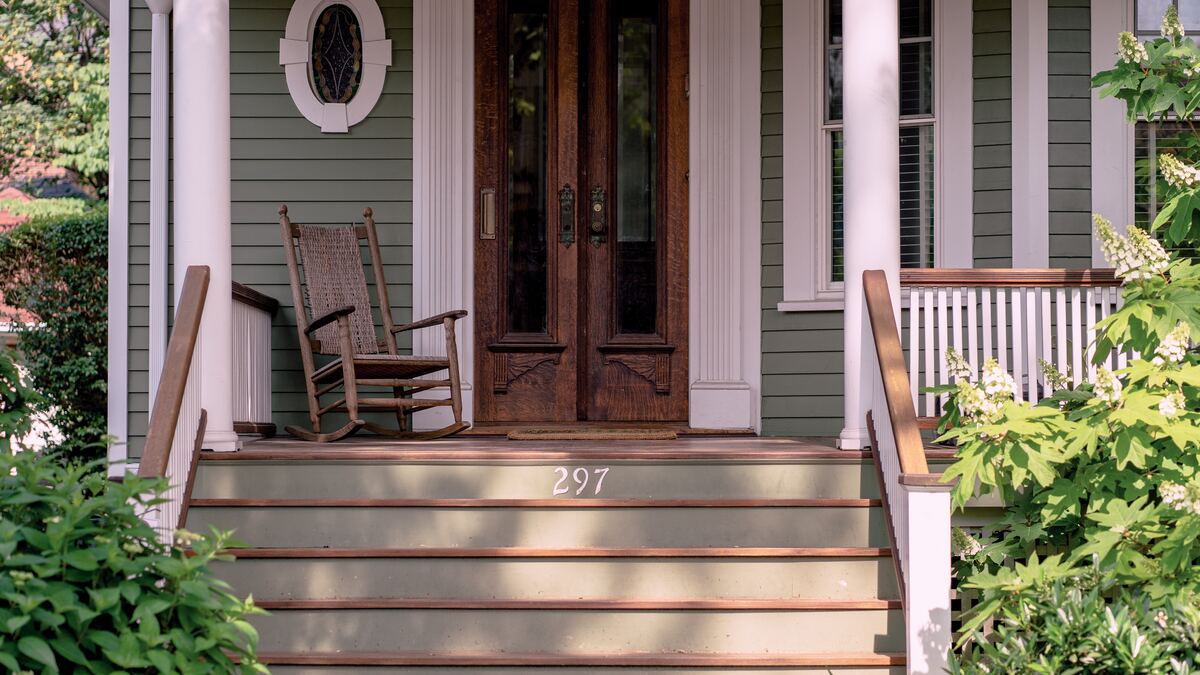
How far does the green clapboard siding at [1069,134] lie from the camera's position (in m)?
6.12

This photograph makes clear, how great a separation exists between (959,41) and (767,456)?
250 cm

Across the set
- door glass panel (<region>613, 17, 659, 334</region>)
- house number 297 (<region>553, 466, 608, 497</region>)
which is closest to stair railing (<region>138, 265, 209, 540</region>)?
house number 297 (<region>553, 466, 608, 497</region>)

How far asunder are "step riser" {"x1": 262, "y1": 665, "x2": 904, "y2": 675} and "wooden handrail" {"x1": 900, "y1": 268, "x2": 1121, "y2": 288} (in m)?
1.65

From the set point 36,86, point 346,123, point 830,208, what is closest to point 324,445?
point 346,123

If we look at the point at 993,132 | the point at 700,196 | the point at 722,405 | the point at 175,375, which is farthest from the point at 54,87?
the point at 993,132

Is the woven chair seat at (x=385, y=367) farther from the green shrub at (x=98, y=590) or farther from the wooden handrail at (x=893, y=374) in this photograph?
the green shrub at (x=98, y=590)

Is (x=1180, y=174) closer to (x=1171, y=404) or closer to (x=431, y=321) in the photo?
(x=1171, y=404)

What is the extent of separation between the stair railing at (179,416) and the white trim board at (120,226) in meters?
1.70

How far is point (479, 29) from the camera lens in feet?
21.5

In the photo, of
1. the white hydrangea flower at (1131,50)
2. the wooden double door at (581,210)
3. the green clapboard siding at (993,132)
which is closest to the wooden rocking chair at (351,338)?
the wooden double door at (581,210)

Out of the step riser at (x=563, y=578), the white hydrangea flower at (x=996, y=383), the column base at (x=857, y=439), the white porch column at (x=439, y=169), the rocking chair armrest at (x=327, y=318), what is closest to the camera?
the white hydrangea flower at (x=996, y=383)

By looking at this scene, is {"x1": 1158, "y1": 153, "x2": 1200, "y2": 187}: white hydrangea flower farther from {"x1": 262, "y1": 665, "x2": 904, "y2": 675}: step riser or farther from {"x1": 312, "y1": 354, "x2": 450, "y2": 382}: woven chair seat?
{"x1": 312, "y1": 354, "x2": 450, "y2": 382}: woven chair seat

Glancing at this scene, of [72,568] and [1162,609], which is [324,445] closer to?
[72,568]

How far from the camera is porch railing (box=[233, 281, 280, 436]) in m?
5.75
